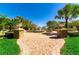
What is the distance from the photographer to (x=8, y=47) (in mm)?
7070

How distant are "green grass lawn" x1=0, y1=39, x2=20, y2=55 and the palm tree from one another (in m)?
0.75

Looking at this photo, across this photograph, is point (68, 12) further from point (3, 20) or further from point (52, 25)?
point (3, 20)

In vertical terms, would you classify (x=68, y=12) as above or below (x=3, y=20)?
above

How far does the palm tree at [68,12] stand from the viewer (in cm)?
703

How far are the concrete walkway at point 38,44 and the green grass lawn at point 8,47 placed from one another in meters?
0.07

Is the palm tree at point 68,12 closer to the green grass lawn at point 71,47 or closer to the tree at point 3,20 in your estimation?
the green grass lawn at point 71,47

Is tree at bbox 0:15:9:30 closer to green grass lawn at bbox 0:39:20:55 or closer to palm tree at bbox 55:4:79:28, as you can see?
green grass lawn at bbox 0:39:20:55

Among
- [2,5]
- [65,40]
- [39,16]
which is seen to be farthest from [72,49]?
[2,5]

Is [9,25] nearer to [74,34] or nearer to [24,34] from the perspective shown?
[24,34]

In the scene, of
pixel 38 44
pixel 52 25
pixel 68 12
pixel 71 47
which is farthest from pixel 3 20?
pixel 71 47

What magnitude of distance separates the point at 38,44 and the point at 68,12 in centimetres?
65

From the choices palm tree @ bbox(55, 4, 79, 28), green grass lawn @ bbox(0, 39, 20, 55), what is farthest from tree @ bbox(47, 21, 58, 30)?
green grass lawn @ bbox(0, 39, 20, 55)

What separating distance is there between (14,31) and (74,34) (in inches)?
34.9

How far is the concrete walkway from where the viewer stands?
23.1ft
